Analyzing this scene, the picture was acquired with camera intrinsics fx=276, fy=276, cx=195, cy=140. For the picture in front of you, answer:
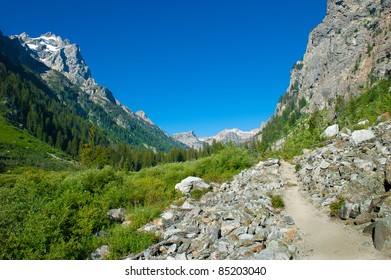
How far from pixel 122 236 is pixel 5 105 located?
196911 mm

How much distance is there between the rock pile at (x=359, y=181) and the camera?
14289mm

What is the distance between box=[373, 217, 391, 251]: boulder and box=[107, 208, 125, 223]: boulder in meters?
25.0

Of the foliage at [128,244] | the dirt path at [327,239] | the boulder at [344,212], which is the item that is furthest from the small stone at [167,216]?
the boulder at [344,212]

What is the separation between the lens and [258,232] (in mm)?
15430

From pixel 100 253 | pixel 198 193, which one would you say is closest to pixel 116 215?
pixel 100 253

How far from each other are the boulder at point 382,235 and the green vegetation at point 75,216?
47.9 ft

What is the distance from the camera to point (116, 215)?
31.4 m

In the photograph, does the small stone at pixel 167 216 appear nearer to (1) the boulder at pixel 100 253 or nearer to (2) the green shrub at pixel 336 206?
(1) the boulder at pixel 100 253

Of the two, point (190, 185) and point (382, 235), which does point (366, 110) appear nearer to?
point (190, 185)

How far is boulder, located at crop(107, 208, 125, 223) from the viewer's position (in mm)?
30516

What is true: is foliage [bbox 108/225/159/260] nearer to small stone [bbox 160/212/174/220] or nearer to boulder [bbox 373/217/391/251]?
small stone [bbox 160/212/174/220]

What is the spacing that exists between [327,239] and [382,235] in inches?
112

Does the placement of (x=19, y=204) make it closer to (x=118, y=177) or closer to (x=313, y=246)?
(x=118, y=177)

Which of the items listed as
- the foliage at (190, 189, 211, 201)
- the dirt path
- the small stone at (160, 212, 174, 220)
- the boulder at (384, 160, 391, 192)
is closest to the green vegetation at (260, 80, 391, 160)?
the foliage at (190, 189, 211, 201)
